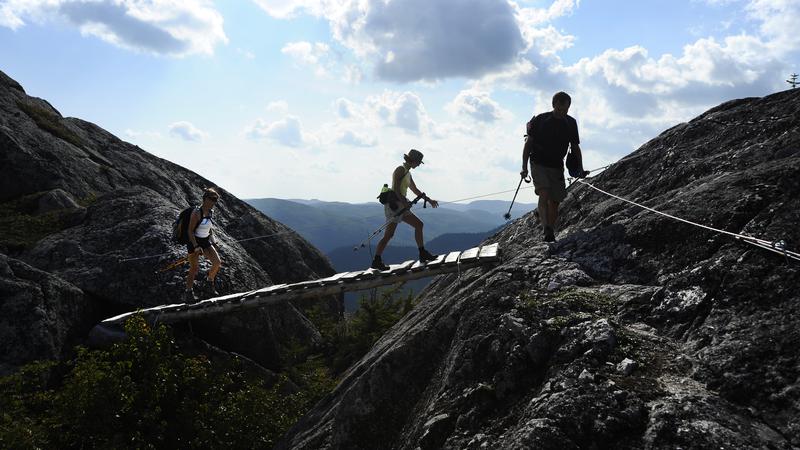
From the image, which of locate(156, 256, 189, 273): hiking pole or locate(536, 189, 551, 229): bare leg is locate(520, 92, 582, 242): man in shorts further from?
locate(156, 256, 189, 273): hiking pole

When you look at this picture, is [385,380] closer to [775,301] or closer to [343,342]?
[775,301]

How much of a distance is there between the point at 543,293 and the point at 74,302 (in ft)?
38.7

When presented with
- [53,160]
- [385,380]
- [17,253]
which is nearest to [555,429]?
[385,380]

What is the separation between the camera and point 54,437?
8.62 m

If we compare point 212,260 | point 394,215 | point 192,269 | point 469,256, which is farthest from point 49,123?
point 469,256

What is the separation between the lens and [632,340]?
5770mm

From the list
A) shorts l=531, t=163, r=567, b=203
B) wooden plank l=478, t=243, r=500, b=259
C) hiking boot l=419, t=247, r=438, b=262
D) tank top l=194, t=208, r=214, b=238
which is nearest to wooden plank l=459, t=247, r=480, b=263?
wooden plank l=478, t=243, r=500, b=259

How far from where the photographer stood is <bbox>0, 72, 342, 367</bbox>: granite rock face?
14.6 metres

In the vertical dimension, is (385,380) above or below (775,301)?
below

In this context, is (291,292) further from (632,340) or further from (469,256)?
(632,340)

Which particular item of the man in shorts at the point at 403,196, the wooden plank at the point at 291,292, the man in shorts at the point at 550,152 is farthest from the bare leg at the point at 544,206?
the man in shorts at the point at 403,196

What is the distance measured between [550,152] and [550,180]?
0.59 metres

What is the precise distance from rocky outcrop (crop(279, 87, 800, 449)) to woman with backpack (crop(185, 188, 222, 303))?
6197 mm

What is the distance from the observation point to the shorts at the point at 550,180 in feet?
35.8
